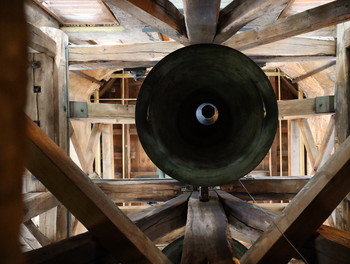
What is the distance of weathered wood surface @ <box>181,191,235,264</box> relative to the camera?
1062mm

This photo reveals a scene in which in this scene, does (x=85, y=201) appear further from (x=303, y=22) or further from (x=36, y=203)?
(x=303, y=22)

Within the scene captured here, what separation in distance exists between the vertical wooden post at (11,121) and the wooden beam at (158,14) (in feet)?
4.16

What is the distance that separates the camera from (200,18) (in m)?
1.69

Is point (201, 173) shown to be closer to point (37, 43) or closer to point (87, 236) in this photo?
point (87, 236)

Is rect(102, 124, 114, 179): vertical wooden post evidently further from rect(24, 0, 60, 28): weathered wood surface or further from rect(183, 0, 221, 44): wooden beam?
rect(183, 0, 221, 44): wooden beam

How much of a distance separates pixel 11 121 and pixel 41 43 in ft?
8.49

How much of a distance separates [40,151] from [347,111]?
284 cm

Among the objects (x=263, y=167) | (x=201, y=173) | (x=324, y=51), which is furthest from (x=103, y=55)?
(x=263, y=167)

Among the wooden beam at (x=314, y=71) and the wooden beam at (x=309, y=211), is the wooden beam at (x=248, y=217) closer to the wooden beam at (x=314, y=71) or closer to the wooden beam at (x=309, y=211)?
the wooden beam at (x=309, y=211)

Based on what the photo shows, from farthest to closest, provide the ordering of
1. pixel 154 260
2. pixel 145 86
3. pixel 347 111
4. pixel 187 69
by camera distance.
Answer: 1. pixel 347 111
2. pixel 187 69
3. pixel 145 86
4. pixel 154 260

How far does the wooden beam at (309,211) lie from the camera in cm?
97

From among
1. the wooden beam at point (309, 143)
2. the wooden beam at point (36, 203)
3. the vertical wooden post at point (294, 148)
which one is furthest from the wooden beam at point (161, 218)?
the vertical wooden post at point (294, 148)

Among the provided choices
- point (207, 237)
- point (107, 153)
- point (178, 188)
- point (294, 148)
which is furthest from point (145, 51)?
point (294, 148)

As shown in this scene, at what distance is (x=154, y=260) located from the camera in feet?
3.22
